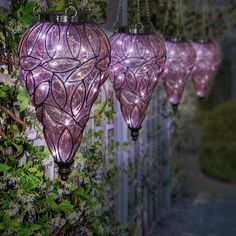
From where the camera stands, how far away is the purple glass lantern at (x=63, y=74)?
74.8 inches

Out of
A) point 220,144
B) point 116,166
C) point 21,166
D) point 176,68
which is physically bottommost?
point 220,144

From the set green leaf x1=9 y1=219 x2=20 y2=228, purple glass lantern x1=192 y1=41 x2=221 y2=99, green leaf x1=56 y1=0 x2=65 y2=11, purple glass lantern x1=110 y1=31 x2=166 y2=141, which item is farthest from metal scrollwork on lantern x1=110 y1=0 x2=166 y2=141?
purple glass lantern x1=192 y1=41 x2=221 y2=99

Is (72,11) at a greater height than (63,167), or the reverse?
(72,11)

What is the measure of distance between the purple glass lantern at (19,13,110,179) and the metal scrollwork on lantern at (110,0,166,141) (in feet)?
2.15

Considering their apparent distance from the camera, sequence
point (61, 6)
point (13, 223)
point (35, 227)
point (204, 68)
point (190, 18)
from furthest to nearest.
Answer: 1. point (190, 18)
2. point (204, 68)
3. point (61, 6)
4. point (35, 227)
5. point (13, 223)

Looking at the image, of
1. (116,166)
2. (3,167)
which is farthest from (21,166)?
(116,166)

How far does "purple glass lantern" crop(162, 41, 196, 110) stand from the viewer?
3.56 meters

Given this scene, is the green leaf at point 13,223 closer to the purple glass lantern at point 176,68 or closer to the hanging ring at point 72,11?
the hanging ring at point 72,11

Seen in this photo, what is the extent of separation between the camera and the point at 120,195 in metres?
4.31

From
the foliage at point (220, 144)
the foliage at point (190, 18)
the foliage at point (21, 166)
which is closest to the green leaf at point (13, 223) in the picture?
the foliage at point (21, 166)

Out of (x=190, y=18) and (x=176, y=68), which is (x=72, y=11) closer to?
(x=176, y=68)

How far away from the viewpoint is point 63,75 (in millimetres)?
1895

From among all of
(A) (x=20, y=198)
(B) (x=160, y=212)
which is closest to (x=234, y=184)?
(B) (x=160, y=212)

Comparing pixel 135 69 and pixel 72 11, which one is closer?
pixel 72 11
